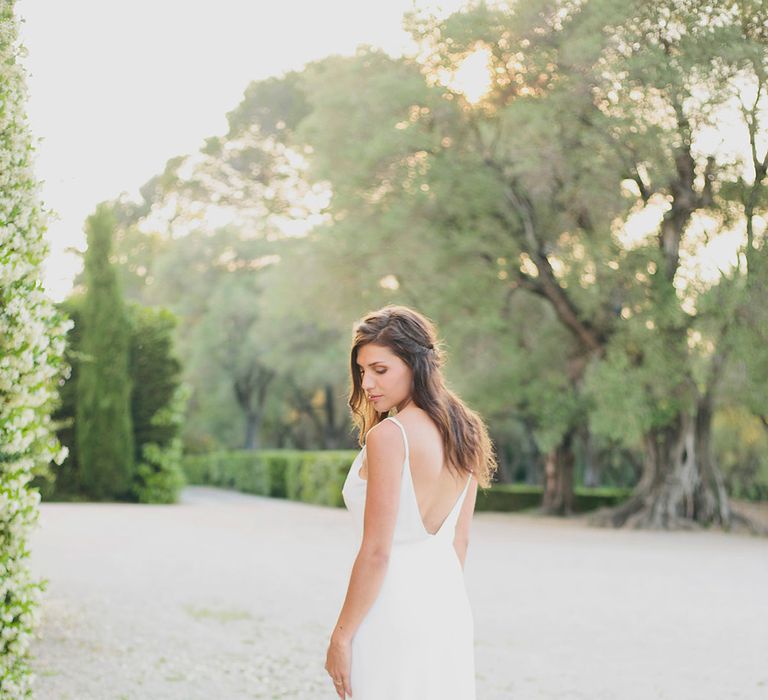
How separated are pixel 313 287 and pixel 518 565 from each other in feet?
39.6

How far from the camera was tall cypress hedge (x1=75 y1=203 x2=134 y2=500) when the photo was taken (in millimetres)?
22531

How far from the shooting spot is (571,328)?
21.9m

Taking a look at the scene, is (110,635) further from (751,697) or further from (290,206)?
(290,206)

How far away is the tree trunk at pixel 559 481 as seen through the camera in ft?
85.1

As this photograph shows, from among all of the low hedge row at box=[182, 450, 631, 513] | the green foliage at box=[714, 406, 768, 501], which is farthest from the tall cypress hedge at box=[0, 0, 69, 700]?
the green foliage at box=[714, 406, 768, 501]

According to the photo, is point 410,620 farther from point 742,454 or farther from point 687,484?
point 742,454

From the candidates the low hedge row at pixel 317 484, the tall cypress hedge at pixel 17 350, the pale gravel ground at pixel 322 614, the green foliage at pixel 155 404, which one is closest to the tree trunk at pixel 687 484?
the pale gravel ground at pixel 322 614

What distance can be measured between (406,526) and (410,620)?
23 cm

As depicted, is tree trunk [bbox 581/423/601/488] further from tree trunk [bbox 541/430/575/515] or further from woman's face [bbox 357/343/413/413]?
woman's face [bbox 357/343/413/413]

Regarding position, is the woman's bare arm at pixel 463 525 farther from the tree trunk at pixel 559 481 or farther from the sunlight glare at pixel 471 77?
the tree trunk at pixel 559 481

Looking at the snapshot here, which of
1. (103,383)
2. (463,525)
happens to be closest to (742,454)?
(103,383)

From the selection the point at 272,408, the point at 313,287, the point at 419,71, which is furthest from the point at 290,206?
the point at 419,71

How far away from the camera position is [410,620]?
2.75 m

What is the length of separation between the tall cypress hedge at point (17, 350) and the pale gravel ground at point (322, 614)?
6.29 ft
